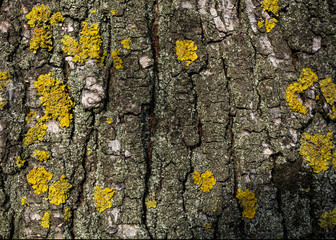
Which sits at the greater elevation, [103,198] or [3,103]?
[3,103]

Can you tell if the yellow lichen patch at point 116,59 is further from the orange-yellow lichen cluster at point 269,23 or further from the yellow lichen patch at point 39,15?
the orange-yellow lichen cluster at point 269,23

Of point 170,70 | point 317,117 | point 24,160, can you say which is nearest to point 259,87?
point 317,117

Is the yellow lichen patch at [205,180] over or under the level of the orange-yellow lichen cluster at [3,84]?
under

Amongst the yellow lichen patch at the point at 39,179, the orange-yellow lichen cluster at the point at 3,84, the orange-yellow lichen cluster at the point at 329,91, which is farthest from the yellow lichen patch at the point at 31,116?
the orange-yellow lichen cluster at the point at 329,91

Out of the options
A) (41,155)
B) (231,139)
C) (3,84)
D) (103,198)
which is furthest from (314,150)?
(3,84)

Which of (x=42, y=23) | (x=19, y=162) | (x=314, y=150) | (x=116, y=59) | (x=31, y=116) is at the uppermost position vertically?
(x=42, y=23)

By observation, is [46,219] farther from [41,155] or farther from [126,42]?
[126,42]
